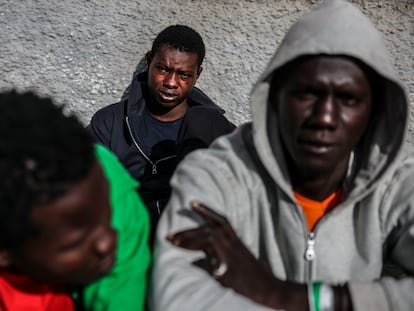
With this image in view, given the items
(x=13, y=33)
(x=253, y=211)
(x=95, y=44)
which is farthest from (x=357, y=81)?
(x=13, y=33)

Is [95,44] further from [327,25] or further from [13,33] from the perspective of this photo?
[327,25]

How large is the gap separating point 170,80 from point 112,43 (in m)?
0.49

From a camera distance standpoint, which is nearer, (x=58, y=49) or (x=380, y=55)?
(x=380, y=55)

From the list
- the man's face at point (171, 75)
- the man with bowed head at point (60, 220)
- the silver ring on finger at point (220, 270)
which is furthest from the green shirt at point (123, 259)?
the man's face at point (171, 75)

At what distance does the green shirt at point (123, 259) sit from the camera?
5.78ft

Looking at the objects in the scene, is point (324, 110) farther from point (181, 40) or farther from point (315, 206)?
point (181, 40)

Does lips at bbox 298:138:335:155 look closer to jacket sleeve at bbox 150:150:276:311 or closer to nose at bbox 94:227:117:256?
jacket sleeve at bbox 150:150:276:311

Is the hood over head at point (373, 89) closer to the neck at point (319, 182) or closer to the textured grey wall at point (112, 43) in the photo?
the neck at point (319, 182)

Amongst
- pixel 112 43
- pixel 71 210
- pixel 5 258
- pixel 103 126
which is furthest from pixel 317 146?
pixel 112 43

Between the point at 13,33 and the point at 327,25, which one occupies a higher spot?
the point at 327,25

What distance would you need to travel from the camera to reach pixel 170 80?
3674 millimetres

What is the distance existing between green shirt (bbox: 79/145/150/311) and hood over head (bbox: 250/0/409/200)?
1.52 ft

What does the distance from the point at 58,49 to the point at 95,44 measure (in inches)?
9.1

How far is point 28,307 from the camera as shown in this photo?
1.79m
